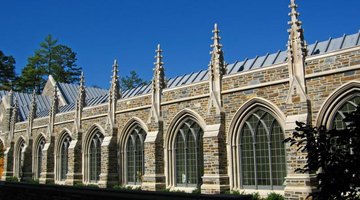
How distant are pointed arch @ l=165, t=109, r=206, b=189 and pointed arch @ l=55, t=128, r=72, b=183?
10340 mm

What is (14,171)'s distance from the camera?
3200cm

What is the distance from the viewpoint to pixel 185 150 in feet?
59.0

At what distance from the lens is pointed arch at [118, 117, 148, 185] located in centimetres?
2042

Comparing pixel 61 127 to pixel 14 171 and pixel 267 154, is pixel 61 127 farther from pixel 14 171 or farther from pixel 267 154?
pixel 267 154

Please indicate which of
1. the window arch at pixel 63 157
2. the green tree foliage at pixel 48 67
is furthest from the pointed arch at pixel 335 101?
the green tree foliage at pixel 48 67

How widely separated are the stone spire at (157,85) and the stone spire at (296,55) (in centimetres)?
714

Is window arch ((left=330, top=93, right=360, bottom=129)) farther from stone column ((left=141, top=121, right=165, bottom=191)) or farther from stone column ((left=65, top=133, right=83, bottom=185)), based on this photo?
stone column ((left=65, top=133, right=83, bottom=185))

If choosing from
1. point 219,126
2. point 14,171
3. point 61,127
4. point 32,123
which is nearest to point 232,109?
point 219,126

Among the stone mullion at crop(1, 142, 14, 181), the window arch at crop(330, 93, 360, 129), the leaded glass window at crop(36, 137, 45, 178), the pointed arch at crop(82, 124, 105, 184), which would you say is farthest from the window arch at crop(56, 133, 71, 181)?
the window arch at crop(330, 93, 360, 129)

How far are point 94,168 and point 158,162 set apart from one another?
6544mm

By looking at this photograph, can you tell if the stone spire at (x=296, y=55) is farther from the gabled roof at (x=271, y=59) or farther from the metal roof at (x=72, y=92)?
the metal roof at (x=72, y=92)

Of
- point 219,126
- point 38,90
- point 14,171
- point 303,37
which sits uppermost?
point 38,90

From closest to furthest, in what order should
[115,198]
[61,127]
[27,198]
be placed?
[115,198] → [27,198] → [61,127]

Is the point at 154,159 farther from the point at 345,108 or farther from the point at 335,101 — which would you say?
the point at 345,108
